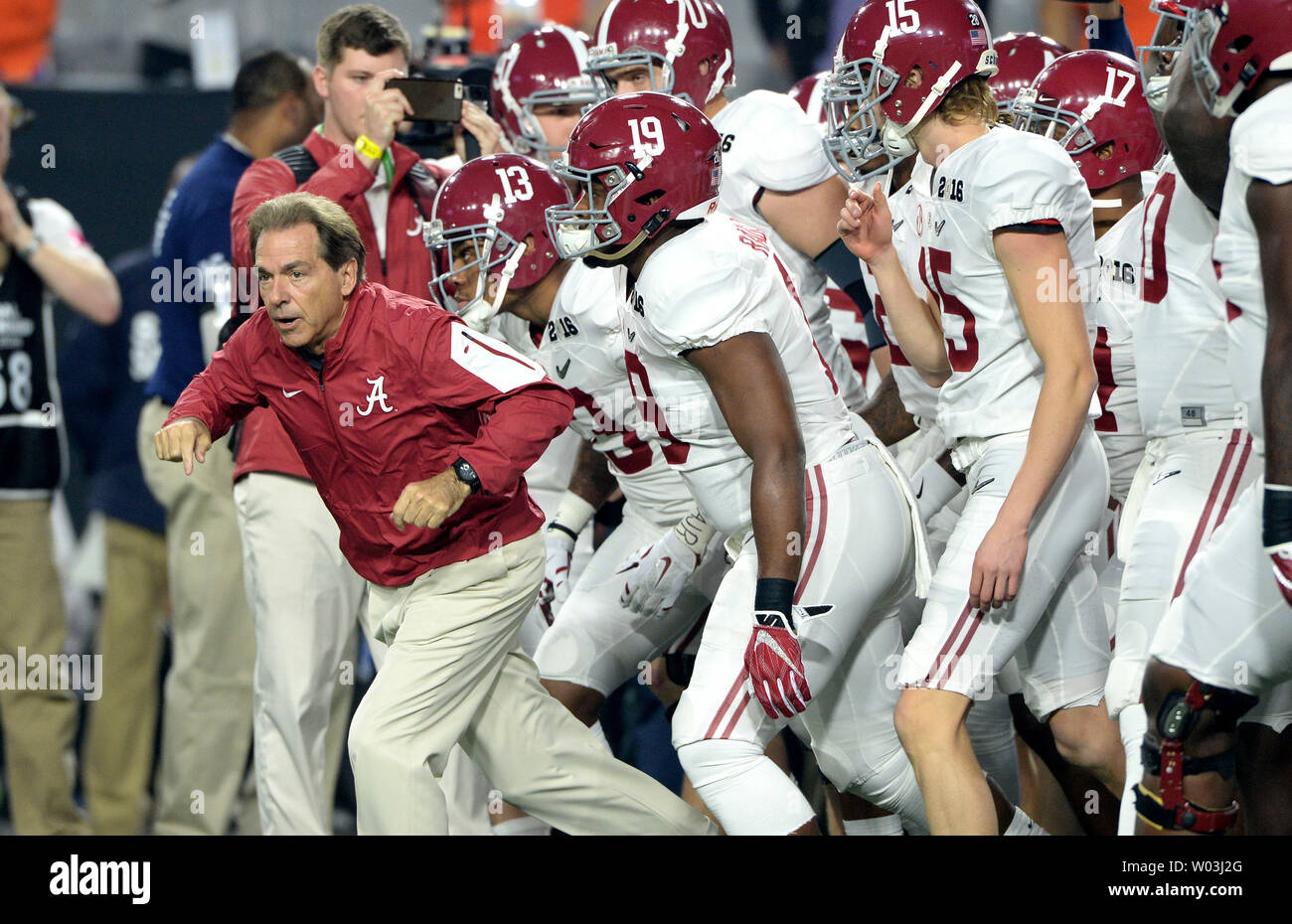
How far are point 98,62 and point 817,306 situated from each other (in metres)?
3.81

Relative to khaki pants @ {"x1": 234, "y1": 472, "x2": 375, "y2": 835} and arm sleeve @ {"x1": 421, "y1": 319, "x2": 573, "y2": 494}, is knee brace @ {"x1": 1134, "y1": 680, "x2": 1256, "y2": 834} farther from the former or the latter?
khaki pants @ {"x1": 234, "y1": 472, "x2": 375, "y2": 835}

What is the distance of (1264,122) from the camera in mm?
2408

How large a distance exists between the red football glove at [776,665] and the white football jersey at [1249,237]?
2.89 feet

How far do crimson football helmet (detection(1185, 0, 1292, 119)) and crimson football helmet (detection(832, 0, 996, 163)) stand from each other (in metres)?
0.61

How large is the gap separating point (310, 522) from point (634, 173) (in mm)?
1381

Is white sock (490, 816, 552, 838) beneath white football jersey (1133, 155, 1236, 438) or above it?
beneath

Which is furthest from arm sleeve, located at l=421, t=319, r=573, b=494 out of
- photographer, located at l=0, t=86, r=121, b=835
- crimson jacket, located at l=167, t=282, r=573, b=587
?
photographer, located at l=0, t=86, r=121, b=835

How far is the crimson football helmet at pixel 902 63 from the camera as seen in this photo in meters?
3.24

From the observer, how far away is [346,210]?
13.5ft

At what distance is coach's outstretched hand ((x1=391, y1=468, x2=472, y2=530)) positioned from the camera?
3035 millimetres

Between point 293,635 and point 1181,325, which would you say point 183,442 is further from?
point 1181,325

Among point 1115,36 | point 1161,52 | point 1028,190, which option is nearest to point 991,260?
point 1028,190

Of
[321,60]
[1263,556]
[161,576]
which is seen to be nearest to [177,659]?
[161,576]
